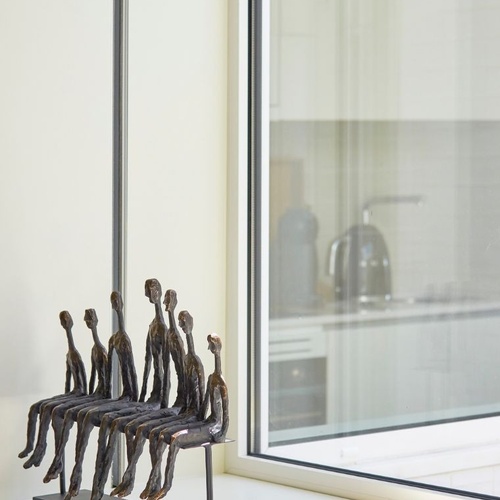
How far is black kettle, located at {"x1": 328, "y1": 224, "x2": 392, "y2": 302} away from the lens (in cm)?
160

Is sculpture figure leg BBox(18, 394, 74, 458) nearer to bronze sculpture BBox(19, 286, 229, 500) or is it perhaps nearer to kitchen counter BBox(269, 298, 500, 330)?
bronze sculpture BBox(19, 286, 229, 500)

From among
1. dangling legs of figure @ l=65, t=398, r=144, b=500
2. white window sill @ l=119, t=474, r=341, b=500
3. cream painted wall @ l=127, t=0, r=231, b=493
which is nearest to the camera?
dangling legs of figure @ l=65, t=398, r=144, b=500

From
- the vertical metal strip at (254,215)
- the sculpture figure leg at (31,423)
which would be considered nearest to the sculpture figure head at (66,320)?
the sculpture figure leg at (31,423)

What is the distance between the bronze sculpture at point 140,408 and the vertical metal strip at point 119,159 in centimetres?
17

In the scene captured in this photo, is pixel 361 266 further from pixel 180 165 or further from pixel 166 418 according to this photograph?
pixel 166 418

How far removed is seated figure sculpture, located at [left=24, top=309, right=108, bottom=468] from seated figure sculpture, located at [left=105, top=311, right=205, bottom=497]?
0.13 metres

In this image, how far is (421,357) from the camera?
1537mm

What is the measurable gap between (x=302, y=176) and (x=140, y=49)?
0.34m

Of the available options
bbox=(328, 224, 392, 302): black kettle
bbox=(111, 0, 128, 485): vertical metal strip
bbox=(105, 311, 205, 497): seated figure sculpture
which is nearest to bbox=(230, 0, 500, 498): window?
bbox=(328, 224, 392, 302): black kettle

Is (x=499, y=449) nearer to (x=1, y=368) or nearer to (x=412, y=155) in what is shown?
(x=412, y=155)

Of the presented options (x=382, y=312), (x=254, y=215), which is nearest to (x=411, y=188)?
(x=382, y=312)

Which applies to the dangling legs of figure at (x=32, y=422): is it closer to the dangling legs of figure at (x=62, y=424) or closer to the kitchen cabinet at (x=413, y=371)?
the dangling legs of figure at (x=62, y=424)

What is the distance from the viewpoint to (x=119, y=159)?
164 centimetres

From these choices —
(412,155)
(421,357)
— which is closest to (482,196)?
(412,155)
